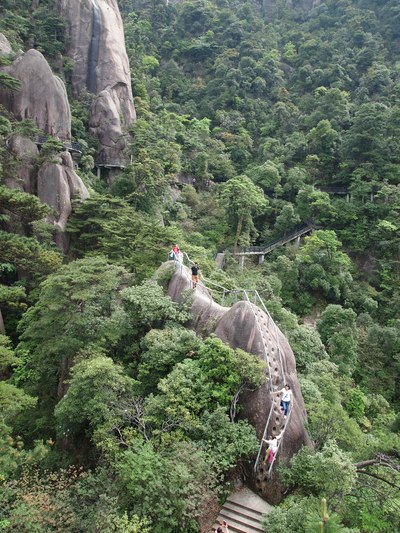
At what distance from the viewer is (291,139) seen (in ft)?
128

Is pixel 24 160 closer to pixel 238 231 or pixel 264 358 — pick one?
pixel 238 231

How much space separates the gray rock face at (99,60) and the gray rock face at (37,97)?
6.26m

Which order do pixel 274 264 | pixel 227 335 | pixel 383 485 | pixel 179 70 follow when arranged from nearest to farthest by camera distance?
1. pixel 383 485
2. pixel 227 335
3. pixel 274 264
4. pixel 179 70

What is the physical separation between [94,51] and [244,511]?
3911 cm

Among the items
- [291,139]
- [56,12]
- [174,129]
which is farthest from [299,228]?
[56,12]

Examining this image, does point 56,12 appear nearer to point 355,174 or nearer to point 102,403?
point 355,174

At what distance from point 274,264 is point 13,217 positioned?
17.9 m

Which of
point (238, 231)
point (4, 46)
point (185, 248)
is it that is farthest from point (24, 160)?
point (238, 231)

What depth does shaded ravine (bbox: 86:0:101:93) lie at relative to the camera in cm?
3581

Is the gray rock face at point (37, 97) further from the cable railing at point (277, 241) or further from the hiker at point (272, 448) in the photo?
the hiker at point (272, 448)

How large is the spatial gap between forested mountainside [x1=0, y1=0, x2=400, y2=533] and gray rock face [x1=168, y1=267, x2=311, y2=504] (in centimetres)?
35

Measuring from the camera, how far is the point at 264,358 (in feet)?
34.9

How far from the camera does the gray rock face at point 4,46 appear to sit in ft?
88.8

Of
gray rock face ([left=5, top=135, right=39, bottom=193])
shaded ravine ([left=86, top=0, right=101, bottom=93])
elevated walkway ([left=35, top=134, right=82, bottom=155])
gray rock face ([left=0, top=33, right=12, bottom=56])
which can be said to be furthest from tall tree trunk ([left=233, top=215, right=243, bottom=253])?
gray rock face ([left=0, top=33, right=12, bottom=56])
